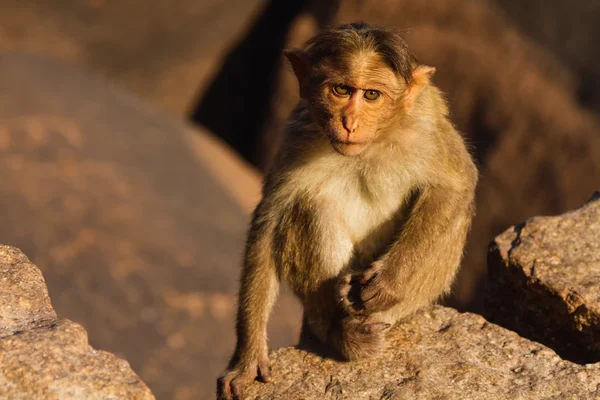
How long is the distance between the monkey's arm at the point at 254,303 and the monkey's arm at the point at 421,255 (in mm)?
578

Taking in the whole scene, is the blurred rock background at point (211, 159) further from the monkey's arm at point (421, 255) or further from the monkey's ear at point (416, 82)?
the monkey's ear at point (416, 82)

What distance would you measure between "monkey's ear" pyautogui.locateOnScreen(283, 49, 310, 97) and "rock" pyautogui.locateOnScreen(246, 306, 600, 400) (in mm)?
1495

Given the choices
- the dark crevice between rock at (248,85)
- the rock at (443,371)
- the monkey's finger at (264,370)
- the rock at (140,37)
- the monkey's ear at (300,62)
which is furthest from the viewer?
the rock at (140,37)

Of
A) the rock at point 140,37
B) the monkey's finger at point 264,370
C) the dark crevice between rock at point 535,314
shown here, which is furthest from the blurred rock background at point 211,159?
the monkey's finger at point 264,370

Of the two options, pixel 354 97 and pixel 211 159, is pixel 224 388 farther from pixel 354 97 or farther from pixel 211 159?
pixel 211 159

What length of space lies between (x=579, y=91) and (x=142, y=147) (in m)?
5.89

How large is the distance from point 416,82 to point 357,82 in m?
0.42

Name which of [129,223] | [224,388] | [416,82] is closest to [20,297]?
[224,388]

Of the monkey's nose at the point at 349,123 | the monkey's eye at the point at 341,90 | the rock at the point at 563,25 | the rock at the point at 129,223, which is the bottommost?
the rock at the point at 129,223

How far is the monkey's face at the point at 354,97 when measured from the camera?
479 centimetres

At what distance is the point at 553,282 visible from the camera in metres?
5.25

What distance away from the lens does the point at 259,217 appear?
210 inches

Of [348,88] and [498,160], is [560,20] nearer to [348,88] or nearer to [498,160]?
[498,160]

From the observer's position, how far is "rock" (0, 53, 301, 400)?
964cm
